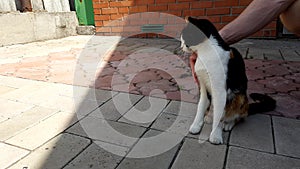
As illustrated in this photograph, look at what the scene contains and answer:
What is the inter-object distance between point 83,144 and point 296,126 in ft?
4.30

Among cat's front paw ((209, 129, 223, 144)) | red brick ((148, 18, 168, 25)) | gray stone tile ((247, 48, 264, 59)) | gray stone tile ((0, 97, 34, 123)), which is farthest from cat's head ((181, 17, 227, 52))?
red brick ((148, 18, 168, 25))

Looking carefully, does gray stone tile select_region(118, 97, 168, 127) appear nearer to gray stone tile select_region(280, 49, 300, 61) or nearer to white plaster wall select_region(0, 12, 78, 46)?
gray stone tile select_region(280, 49, 300, 61)

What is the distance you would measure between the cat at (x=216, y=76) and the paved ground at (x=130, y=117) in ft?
0.33

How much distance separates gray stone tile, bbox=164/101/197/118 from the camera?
1.68m

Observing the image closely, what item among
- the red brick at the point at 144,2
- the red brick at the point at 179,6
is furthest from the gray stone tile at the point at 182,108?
the red brick at the point at 144,2

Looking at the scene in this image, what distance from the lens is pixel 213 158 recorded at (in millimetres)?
1219

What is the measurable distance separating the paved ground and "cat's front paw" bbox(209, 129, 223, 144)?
1.3 inches

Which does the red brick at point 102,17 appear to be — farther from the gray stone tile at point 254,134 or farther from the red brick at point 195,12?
the gray stone tile at point 254,134

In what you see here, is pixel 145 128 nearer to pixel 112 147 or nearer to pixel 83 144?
pixel 112 147

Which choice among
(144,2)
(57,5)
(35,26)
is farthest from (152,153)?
(57,5)

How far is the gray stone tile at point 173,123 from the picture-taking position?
4.88 feet

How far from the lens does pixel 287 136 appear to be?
1.38m

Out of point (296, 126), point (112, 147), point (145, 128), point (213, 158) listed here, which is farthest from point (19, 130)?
point (296, 126)

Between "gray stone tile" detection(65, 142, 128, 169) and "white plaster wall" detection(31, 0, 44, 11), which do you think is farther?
"white plaster wall" detection(31, 0, 44, 11)
